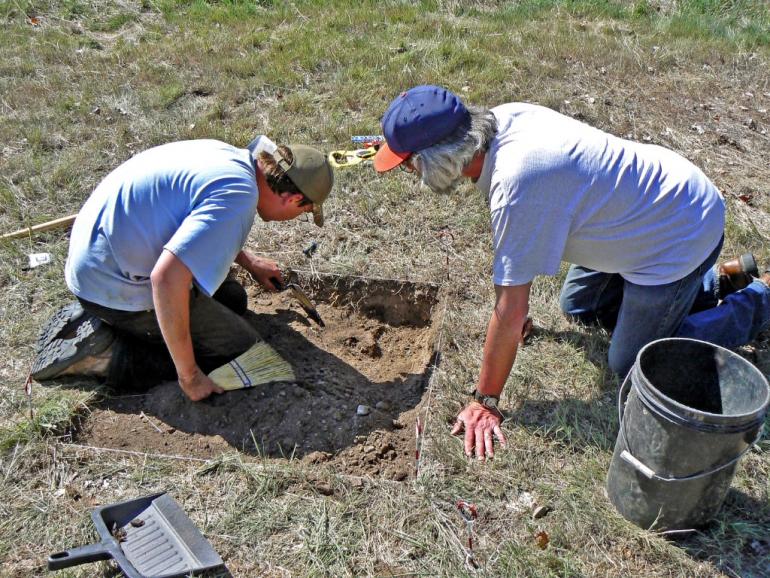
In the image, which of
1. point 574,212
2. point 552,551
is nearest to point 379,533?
point 552,551

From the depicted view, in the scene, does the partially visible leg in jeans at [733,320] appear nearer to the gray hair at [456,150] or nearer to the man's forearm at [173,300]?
the gray hair at [456,150]

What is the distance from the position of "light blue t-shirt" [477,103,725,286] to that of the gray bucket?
51 cm

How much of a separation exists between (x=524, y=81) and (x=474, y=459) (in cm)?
434

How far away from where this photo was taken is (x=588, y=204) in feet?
10.0

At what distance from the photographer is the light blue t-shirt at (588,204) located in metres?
2.88

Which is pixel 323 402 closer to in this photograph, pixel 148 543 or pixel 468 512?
pixel 468 512

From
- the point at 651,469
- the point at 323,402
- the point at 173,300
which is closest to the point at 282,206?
the point at 173,300

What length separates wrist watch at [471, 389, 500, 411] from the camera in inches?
130

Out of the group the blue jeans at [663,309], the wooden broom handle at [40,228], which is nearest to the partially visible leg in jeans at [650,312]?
the blue jeans at [663,309]

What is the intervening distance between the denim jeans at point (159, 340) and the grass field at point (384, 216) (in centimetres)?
31

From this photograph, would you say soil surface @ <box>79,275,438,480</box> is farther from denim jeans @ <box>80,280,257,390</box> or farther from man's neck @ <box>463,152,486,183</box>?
man's neck @ <box>463,152,486,183</box>

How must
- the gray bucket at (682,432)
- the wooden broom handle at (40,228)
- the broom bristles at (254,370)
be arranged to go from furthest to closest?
1. the wooden broom handle at (40,228)
2. the broom bristles at (254,370)
3. the gray bucket at (682,432)

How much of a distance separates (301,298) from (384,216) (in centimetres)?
106

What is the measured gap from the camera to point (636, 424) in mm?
2715
